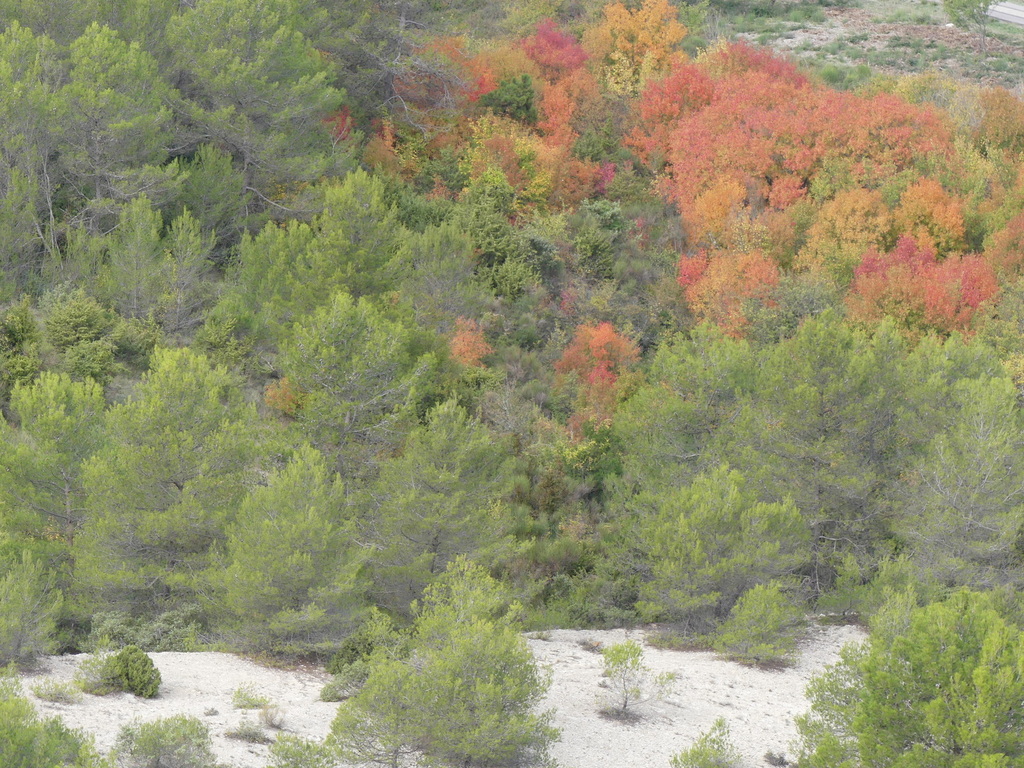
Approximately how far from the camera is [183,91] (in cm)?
4409

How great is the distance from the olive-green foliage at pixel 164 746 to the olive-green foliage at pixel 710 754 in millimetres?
8116

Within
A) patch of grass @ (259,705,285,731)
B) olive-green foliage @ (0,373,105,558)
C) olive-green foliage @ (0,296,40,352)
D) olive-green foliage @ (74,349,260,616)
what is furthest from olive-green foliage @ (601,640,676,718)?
olive-green foliage @ (0,296,40,352)

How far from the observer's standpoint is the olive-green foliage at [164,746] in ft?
61.0

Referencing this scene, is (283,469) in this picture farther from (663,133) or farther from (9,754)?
(663,133)

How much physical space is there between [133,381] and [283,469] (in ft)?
24.8

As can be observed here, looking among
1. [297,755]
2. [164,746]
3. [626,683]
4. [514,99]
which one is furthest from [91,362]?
[514,99]

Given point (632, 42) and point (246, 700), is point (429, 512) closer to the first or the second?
point (246, 700)

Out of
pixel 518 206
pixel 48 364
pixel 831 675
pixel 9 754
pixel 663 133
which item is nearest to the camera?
pixel 9 754

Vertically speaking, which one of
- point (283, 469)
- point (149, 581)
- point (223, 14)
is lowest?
point (149, 581)

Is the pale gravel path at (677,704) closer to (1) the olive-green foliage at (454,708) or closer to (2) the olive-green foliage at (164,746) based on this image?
(1) the olive-green foliage at (454,708)

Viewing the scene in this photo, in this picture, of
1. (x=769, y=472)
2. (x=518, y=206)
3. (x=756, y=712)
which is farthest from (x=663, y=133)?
(x=756, y=712)

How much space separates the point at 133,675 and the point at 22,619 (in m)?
2.86

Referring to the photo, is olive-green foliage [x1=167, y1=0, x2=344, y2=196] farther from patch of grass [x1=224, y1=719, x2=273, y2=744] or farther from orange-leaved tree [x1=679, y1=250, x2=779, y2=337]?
patch of grass [x1=224, y1=719, x2=273, y2=744]

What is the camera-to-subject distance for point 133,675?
22297 mm
